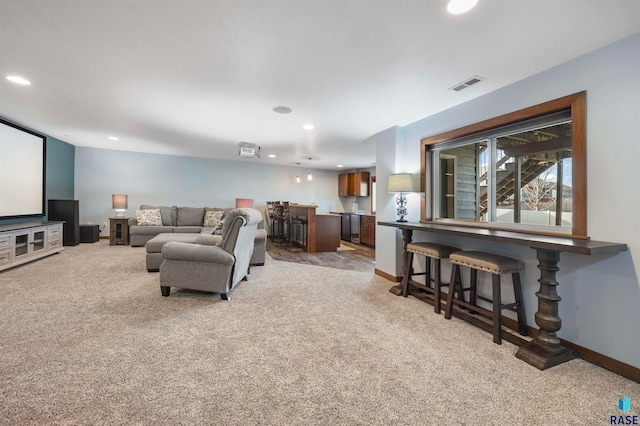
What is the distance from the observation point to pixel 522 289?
8.26 ft

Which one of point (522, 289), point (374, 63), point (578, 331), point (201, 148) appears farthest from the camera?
point (201, 148)

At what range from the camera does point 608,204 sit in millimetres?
2006

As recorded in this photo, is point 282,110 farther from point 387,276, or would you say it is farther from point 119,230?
point 119,230

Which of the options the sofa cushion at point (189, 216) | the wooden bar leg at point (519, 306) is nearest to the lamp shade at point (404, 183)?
the wooden bar leg at point (519, 306)

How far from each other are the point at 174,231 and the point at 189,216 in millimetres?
812

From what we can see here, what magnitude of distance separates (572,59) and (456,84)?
0.84m

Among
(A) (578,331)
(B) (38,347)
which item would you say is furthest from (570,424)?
(B) (38,347)

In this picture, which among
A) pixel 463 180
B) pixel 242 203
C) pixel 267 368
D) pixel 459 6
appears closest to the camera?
pixel 459 6

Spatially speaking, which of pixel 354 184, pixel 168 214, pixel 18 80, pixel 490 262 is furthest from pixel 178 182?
pixel 490 262

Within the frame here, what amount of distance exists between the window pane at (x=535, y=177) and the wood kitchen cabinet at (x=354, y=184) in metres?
5.61

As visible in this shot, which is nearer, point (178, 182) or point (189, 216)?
point (189, 216)

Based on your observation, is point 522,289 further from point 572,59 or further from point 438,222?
point 572,59

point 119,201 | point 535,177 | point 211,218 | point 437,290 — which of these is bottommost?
point 437,290

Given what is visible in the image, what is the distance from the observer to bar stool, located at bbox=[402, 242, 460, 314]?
2.92 m
